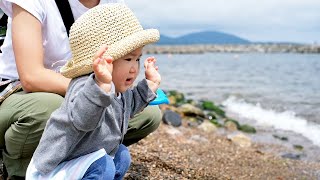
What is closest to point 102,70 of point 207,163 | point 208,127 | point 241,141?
point 207,163

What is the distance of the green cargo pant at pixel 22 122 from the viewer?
109 inches

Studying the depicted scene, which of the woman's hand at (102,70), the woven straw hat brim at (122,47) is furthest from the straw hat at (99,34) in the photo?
the woman's hand at (102,70)

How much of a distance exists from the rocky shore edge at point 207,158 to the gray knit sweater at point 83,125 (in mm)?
1176

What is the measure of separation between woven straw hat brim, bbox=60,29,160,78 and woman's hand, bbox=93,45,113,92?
87mm

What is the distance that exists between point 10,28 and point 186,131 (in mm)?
5936

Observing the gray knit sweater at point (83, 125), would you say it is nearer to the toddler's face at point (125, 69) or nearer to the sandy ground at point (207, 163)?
the toddler's face at point (125, 69)

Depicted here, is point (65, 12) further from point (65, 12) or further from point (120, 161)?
point (120, 161)

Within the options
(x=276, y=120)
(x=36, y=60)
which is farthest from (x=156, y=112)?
(x=276, y=120)

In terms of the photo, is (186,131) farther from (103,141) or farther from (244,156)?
(103,141)

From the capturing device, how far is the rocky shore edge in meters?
4.15

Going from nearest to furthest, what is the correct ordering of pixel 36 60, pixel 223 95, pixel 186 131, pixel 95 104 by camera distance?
pixel 95 104 → pixel 36 60 → pixel 186 131 → pixel 223 95

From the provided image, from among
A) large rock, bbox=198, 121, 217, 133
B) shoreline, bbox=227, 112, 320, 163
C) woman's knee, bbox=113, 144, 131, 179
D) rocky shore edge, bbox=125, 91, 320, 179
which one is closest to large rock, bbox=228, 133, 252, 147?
rocky shore edge, bbox=125, 91, 320, 179

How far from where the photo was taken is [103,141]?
96.3 inches

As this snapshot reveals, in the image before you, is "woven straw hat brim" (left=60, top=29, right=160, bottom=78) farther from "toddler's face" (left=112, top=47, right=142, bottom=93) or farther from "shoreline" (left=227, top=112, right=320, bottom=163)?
"shoreline" (left=227, top=112, right=320, bottom=163)
